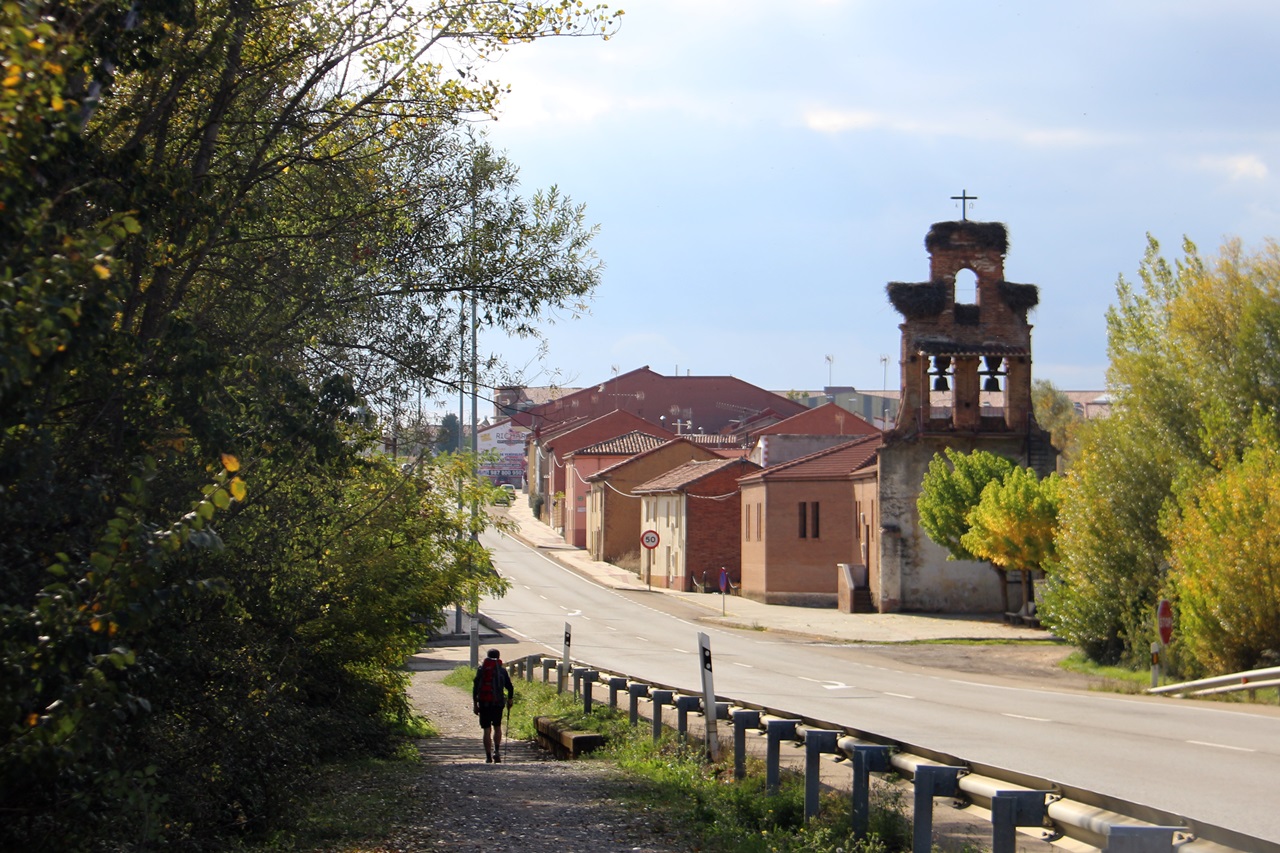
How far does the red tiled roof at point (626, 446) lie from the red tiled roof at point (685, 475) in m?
9.82

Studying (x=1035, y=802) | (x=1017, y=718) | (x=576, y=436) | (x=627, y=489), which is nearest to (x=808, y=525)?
(x=627, y=489)

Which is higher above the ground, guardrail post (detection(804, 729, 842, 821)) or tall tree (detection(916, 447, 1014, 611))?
tall tree (detection(916, 447, 1014, 611))

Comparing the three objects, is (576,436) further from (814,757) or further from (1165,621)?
(814,757)

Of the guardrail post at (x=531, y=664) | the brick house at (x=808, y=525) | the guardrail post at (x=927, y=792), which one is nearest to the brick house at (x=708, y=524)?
the brick house at (x=808, y=525)

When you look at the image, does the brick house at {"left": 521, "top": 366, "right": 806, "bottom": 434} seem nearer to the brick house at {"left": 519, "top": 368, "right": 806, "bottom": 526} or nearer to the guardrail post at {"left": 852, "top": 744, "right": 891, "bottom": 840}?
the brick house at {"left": 519, "top": 368, "right": 806, "bottom": 526}

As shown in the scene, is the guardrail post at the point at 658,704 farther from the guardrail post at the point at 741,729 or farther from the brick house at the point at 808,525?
the brick house at the point at 808,525

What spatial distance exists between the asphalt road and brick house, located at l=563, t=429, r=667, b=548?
45.1m

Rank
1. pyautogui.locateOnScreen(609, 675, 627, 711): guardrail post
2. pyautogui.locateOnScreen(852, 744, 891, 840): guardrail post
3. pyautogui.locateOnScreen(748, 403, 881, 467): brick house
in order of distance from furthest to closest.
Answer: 1. pyautogui.locateOnScreen(748, 403, 881, 467): brick house
2. pyautogui.locateOnScreen(609, 675, 627, 711): guardrail post
3. pyautogui.locateOnScreen(852, 744, 891, 840): guardrail post

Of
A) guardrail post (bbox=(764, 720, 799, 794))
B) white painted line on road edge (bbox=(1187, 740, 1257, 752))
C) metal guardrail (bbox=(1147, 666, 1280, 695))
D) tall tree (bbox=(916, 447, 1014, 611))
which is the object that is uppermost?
tall tree (bbox=(916, 447, 1014, 611))

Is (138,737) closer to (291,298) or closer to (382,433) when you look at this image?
(291,298)

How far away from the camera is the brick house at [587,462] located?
278 feet

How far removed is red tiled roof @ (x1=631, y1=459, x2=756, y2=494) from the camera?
208 feet

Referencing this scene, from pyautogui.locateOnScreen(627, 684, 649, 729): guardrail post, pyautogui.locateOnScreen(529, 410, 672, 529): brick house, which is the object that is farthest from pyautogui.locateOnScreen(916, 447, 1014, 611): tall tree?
pyautogui.locateOnScreen(529, 410, 672, 529): brick house

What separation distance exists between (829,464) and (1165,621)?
29823 millimetres
